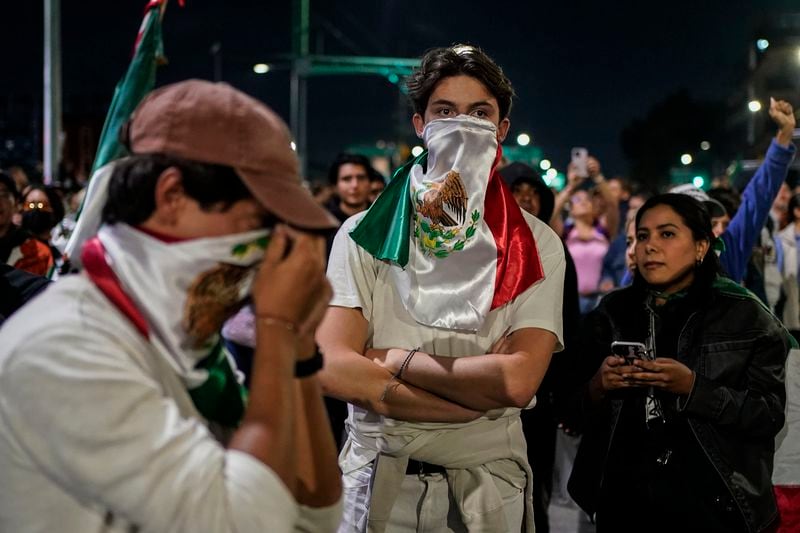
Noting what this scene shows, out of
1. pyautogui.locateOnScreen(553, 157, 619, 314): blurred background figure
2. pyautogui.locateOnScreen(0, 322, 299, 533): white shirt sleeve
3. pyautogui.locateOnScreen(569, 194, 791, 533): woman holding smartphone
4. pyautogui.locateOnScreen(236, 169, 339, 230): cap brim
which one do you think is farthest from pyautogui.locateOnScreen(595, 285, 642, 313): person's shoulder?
pyautogui.locateOnScreen(553, 157, 619, 314): blurred background figure

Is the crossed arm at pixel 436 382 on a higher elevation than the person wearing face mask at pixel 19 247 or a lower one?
higher

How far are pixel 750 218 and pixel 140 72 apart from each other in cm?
384

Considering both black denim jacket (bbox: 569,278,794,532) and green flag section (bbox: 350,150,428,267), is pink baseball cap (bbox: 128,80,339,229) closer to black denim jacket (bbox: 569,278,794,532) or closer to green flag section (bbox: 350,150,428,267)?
green flag section (bbox: 350,150,428,267)

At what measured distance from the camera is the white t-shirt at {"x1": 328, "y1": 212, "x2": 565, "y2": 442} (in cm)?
301

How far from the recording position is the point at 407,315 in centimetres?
303

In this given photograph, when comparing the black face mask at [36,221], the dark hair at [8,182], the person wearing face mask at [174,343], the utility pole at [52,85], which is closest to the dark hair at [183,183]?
the person wearing face mask at [174,343]

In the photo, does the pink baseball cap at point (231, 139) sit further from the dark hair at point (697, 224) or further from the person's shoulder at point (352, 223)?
the dark hair at point (697, 224)

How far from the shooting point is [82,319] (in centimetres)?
162

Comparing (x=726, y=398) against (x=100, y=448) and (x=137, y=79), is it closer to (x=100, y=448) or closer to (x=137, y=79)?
(x=137, y=79)

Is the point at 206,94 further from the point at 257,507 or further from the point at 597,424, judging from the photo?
the point at 597,424

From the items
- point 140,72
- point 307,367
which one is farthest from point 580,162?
point 307,367

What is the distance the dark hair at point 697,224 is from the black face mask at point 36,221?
430 centimetres

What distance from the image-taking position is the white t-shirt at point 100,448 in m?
1.54

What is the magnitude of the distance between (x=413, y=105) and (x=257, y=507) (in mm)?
2063
